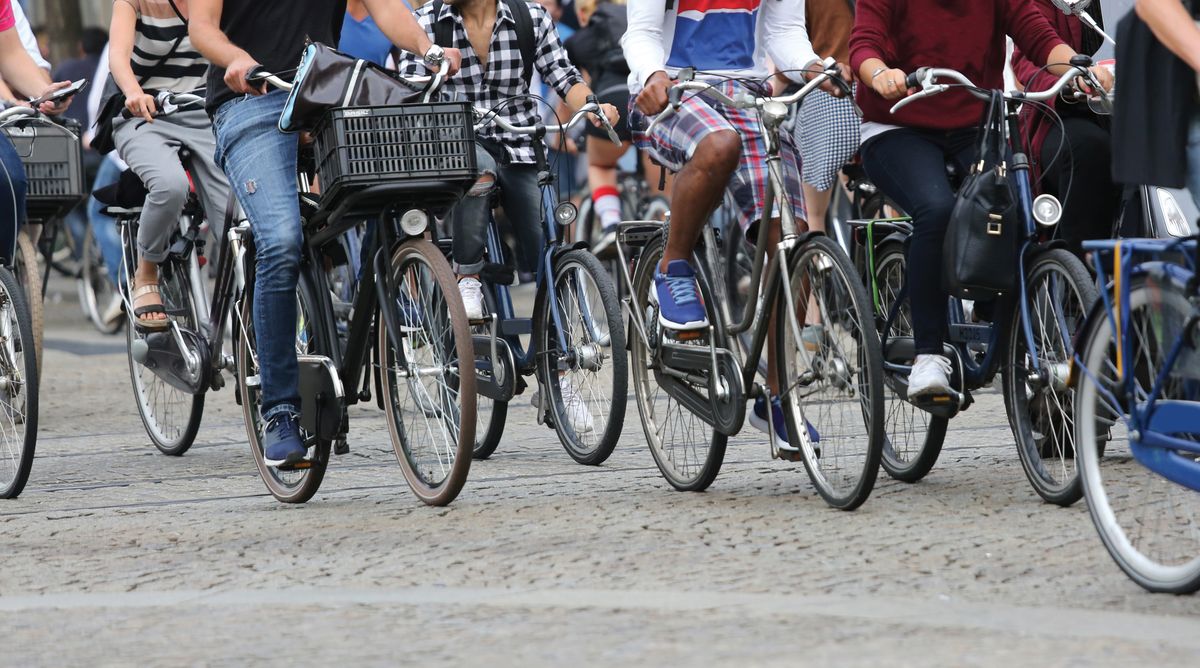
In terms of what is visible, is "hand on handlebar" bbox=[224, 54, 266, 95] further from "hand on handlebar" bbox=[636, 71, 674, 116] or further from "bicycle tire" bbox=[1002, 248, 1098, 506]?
"bicycle tire" bbox=[1002, 248, 1098, 506]

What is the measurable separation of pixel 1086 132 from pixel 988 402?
2308mm

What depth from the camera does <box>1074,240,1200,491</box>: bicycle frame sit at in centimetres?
451

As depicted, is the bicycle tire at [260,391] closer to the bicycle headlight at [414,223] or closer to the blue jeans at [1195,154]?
the bicycle headlight at [414,223]

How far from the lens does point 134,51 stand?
8.14 metres

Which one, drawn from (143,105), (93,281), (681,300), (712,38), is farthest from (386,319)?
(93,281)

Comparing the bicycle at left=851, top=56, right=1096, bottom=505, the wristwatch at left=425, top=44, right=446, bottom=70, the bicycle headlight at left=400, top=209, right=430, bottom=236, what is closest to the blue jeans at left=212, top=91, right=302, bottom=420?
the bicycle headlight at left=400, top=209, right=430, bottom=236

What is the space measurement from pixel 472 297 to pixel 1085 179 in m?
2.33

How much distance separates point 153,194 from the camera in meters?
7.80

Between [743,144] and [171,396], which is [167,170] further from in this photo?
[743,144]

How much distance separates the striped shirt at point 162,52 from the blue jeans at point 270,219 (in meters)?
1.85

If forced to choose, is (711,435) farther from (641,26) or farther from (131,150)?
(131,150)

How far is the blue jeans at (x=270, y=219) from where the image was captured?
245 inches

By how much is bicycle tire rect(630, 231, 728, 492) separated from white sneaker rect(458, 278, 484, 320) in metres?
0.93

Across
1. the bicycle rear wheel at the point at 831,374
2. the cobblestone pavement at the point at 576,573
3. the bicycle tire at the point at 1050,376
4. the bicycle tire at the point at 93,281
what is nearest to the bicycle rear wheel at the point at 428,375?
the cobblestone pavement at the point at 576,573
